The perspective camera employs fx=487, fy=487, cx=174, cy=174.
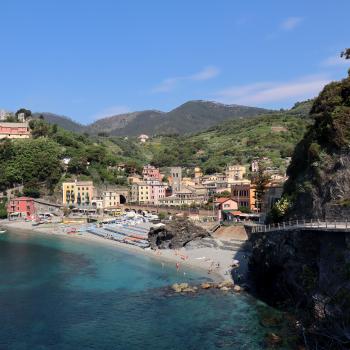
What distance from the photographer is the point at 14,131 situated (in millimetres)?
134875

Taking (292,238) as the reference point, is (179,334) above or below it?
below

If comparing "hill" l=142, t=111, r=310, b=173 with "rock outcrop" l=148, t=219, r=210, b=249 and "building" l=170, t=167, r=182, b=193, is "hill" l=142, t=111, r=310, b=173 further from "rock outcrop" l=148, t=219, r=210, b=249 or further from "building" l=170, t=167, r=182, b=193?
"rock outcrop" l=148, t=219, r=210, b=249

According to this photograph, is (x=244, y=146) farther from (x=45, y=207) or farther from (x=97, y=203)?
(x=45, y=207)

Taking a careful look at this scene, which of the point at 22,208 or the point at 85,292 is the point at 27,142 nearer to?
the point at 22,208

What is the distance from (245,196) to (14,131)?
79.3 metres

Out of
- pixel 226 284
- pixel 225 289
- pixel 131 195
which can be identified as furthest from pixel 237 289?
pixel 131 195

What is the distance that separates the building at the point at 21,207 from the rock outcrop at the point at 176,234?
5043cm

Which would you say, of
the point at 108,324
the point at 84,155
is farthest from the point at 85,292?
the point at 84,155

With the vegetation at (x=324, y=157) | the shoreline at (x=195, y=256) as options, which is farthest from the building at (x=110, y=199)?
the vegetation at (x=324, y=157)

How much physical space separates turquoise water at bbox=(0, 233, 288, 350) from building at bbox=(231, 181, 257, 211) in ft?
93.8

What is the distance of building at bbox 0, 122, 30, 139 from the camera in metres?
134

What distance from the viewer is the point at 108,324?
32656 mm

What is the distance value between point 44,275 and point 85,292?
8.96 meters

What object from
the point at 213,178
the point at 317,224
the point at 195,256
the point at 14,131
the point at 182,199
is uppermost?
the point at 14,131
